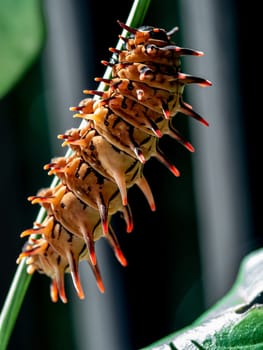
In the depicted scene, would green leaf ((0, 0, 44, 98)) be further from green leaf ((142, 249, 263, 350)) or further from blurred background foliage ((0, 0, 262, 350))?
green leaf ((142, 249, 263, 350))

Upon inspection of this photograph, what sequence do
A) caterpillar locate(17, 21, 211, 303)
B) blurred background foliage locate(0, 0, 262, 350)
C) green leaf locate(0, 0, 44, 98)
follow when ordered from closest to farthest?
caterpillar locate(17, 21, 211, 303)
green leaf locate(0, 0, 44, 98)
blurred background foliage locate(0, 0, 262, 350)

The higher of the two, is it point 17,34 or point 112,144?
point 17,34

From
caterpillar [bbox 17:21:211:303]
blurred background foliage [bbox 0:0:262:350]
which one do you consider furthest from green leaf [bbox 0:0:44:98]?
caterpillar [bbox 17:21:211:303]

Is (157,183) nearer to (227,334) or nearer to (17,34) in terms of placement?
(17,34)

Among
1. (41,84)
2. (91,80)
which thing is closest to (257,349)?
(91,80)

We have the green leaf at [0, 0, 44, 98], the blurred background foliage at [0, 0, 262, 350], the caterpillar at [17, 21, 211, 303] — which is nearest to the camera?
the caterpillar at [17, 21, 211, 303]

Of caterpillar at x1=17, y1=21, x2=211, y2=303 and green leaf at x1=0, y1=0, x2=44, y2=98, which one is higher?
green leaf at x1=0, y1=0, x2=44, y2=98

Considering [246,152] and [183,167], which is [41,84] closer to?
[183,167]

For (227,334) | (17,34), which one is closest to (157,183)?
(17,34)
